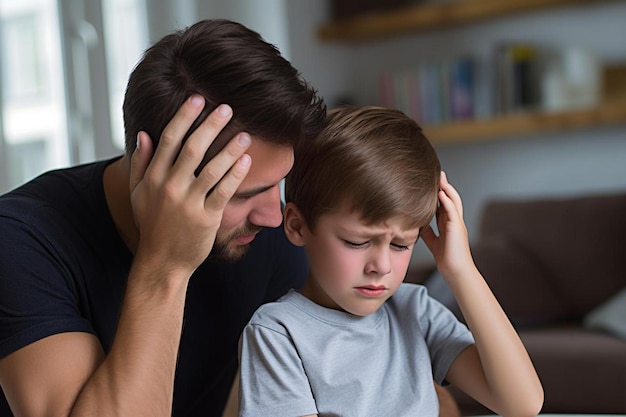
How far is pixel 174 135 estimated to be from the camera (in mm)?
1274

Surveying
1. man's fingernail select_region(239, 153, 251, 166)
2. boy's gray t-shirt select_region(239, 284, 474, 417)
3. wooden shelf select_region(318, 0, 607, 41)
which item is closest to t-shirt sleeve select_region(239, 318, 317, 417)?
boy's gray t-shirt select_region(239, 284, 474, 417)

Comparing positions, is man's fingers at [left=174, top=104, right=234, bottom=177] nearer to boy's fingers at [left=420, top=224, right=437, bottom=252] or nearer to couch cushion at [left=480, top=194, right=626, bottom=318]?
boy's fingers at [left=420, top=224, right=437, bottom=252]

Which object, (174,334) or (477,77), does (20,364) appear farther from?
(477,77)

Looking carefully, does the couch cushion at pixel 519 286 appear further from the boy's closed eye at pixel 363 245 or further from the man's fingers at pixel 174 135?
the man's fingers at pixel 174 135

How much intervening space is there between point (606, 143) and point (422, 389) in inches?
128

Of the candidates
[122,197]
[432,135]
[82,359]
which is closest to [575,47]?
[432,135]

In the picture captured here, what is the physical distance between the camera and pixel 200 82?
4.33 ft

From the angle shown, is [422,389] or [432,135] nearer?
[422,389]

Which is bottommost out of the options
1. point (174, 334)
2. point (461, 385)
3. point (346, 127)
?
point (461, 385)

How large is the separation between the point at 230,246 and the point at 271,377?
0.75 ft

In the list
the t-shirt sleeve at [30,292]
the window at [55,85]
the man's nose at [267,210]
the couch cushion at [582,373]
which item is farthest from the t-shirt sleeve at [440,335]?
the window at [55,85]

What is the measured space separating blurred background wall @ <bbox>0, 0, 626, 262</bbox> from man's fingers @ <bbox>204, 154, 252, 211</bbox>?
2.27m

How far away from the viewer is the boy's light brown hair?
127 centimetres

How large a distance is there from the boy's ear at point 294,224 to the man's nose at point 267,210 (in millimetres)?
15
